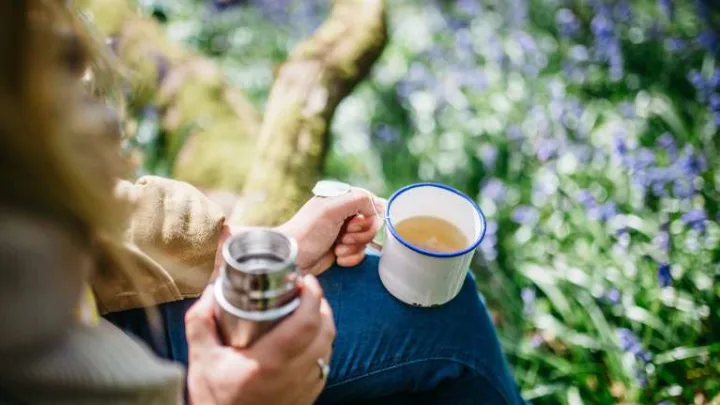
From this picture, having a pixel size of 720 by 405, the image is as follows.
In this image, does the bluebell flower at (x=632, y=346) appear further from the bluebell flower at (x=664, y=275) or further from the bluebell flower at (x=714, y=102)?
the bluebell flower at (x=714, y=102)

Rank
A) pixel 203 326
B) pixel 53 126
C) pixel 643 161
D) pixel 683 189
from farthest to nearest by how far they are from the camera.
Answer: pixel 643 161 < pixel 683 189 < pixel 203 326 < pixel 53 126

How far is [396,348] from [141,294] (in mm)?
560

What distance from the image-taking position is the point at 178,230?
4.46ft

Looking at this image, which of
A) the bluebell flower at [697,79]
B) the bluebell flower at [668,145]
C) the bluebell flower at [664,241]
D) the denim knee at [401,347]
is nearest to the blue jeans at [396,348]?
the denim knee at [401,347]

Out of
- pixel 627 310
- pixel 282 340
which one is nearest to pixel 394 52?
pixel 627 310

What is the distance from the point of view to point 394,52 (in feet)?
10.1

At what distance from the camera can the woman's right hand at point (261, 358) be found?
1.00 metres

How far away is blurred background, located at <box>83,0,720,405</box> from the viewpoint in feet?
6.56

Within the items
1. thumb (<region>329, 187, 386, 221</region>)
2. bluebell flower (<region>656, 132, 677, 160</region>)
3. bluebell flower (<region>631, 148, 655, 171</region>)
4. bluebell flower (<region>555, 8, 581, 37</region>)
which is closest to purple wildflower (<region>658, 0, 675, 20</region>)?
bluebell flower (<region>555, 8, 581, 37</region>)

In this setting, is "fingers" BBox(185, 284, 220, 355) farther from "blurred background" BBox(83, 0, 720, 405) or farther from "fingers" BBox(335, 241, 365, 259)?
"blurred background" BBox(83, 0, 720, 405)

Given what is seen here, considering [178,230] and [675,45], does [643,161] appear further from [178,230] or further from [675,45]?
[178,230]

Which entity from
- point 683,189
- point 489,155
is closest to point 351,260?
point 489,155

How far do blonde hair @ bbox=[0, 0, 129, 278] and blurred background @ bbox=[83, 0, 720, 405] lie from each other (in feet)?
4.47

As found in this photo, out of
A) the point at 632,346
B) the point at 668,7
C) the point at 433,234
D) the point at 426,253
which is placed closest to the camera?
the point at 426,253
